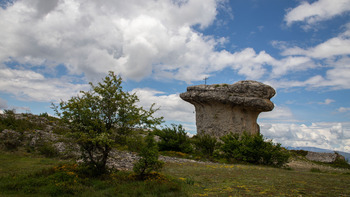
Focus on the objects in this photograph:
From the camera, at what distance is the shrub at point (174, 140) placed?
22094 mm

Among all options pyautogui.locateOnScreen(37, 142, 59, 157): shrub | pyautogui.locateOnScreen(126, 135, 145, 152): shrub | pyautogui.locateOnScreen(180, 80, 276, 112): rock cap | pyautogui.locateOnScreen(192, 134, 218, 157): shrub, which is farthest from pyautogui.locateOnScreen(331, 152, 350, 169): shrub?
pyautogui.locateOnScreen(37, 142, 59, 157): shrub

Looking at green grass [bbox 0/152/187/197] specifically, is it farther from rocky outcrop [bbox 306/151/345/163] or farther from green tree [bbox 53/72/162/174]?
rocky outcrop [bbox 306/151/345/163]

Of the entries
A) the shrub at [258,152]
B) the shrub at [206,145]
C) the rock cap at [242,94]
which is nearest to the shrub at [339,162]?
the rock cap at [242,94]

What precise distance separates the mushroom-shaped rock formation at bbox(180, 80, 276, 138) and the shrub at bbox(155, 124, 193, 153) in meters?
7.05

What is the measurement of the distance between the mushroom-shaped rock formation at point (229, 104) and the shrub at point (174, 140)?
7.05 meters

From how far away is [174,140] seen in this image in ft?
72.6

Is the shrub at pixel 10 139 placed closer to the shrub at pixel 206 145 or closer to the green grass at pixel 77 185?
the green grass at pixel 77 185

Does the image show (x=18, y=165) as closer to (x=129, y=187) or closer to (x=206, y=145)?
(x=129, y=187)

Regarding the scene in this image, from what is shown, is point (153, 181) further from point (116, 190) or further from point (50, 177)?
point (50, 177)

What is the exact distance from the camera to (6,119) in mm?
20547

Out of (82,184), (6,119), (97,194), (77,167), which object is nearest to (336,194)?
(97,194)

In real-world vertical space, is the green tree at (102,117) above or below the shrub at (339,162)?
above

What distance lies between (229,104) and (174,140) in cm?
1047

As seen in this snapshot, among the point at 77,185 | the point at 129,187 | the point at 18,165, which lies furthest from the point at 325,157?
the point at 18,165
